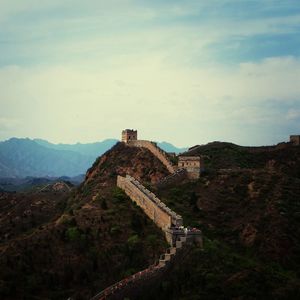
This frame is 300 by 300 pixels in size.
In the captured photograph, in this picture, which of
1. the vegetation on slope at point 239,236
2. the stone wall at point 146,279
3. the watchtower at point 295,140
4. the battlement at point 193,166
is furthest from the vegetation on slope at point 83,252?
the watchtower at point 295,140

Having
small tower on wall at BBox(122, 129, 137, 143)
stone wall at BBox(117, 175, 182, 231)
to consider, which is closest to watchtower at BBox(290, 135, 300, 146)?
small tower on wall at BBox(122, 129, 137, 143)

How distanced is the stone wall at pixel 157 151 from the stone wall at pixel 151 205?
1740 cm

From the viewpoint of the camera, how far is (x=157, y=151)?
108875 millimetres

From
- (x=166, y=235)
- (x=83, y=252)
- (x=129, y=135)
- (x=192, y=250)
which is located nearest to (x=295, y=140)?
(x=129, y=135)

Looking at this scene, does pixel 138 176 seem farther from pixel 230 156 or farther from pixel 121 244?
pixel 121 244

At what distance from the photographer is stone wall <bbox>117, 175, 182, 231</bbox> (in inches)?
2549

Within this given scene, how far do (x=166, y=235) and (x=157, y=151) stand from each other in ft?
152

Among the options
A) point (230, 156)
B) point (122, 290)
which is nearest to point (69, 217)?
point (122, 290)

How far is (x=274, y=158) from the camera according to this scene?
396 feet

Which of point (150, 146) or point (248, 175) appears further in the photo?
point (150, 146)

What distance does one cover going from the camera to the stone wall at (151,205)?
212ft

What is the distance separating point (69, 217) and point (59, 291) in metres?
15.5

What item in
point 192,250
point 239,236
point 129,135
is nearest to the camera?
point 192,250

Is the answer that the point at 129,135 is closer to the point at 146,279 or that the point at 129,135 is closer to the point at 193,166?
the point at 193,166
